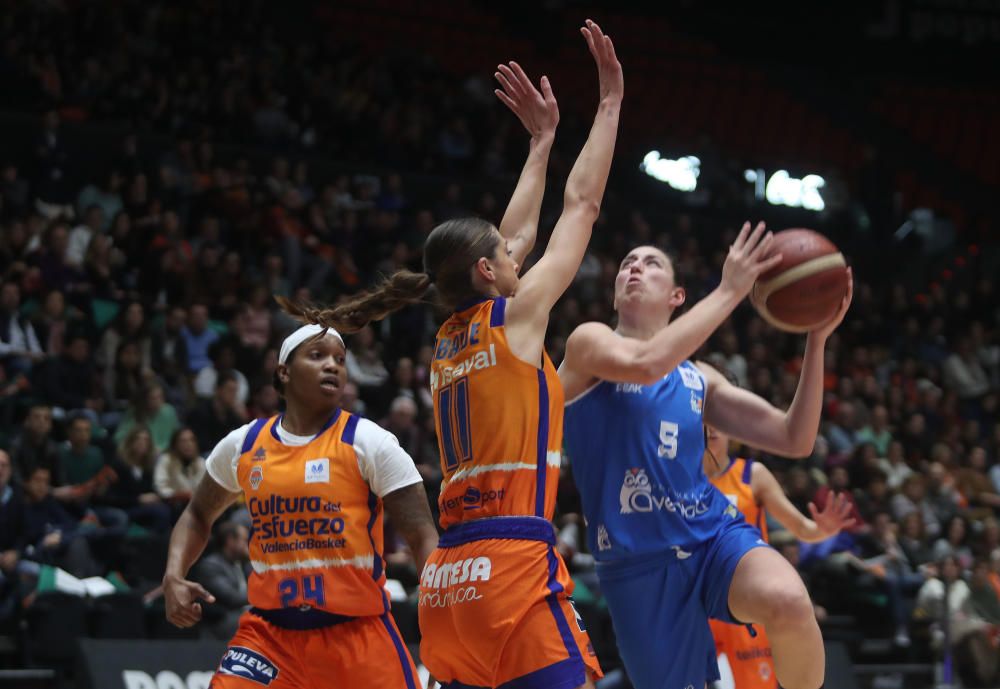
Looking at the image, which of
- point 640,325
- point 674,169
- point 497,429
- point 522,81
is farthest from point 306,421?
point 674,169

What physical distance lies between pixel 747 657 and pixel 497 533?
270cm

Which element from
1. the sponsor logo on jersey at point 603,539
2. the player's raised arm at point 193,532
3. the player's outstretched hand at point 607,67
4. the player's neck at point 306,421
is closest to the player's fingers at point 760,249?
the player's outstretched hand at point 607,67

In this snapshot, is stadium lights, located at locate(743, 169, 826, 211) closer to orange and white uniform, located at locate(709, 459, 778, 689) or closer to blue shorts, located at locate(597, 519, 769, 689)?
orange and white uniform, located at locate(709, 459, 778, 689)

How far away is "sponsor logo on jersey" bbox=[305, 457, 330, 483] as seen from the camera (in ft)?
15.8

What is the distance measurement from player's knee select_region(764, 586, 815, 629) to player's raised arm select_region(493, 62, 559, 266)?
148 centimetres

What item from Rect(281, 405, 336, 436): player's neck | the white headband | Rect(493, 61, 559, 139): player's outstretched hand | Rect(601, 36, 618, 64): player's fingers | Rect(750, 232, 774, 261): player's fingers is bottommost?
Rect(281, 405, 336, 436): player's neck

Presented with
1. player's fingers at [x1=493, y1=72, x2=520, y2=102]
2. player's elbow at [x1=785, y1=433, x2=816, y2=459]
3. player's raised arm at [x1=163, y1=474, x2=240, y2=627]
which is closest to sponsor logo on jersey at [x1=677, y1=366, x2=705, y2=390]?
player's elbow at [x1=785, y1=433, x2=816, y2=459]

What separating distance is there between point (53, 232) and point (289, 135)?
181 inches

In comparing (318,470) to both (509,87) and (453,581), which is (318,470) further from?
(509,87)

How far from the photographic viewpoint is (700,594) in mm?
5004

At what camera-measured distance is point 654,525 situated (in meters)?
5.02

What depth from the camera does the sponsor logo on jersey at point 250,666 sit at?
457 cm

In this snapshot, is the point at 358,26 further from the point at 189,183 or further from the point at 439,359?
the point at 439,359

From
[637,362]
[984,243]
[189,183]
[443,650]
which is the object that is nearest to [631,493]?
[637,362]
